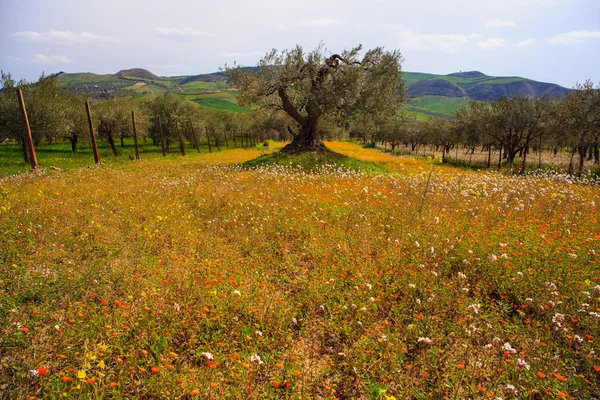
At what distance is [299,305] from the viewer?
474 centimetres

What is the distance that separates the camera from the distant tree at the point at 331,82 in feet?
69.7

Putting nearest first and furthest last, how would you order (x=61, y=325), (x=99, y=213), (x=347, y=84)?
(x=61, y=325) → (x=99, y=213) → (x=347, y=84)

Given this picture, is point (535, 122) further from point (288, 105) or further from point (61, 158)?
point (61, 158)

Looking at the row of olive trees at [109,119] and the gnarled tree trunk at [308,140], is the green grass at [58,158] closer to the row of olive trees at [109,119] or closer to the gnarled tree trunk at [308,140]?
the row of olive trees at [109,119]

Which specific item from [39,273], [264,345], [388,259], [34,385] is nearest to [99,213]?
[39,273]

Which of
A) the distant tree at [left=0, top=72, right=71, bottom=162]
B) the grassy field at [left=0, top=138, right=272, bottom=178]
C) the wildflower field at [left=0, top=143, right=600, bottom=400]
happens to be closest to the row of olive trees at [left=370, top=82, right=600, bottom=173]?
the wildflower field at [left=0, top=143, right=600, bottom=400]

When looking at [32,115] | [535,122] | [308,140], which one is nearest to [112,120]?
[32,115]

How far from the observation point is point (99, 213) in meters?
8.55

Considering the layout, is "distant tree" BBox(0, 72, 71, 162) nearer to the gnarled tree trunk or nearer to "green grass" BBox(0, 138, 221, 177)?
"green grass" BBox(0, 138, 221, 177)

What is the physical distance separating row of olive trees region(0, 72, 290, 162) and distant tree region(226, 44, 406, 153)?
4.64 m

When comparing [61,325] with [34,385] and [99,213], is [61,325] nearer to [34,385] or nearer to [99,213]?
[34,385]

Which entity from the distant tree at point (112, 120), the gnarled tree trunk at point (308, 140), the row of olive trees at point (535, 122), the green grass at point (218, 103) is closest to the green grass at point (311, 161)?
the gnarled tree trunk at point (308, 140)

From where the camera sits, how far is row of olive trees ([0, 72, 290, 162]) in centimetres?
2853

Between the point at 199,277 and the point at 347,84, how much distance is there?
19800 millimetres
